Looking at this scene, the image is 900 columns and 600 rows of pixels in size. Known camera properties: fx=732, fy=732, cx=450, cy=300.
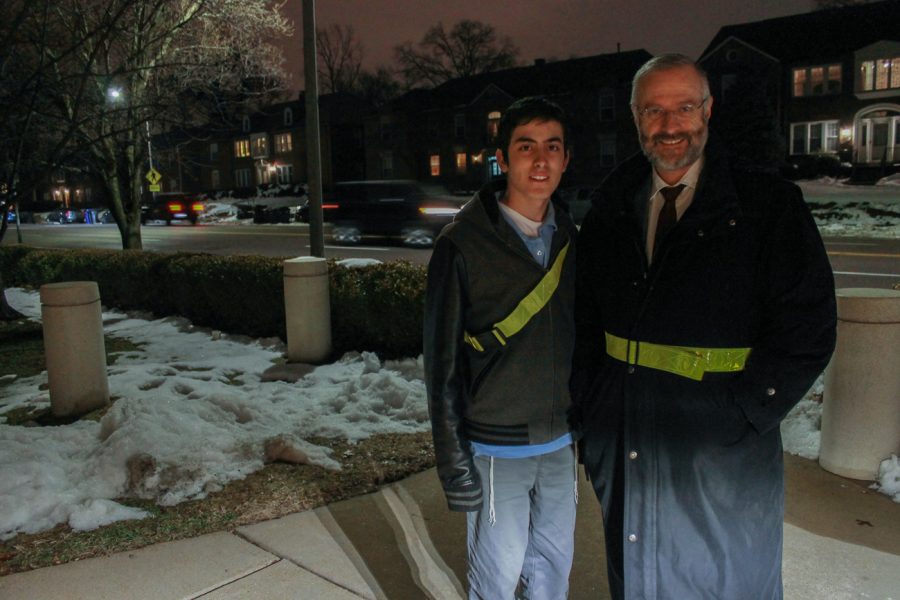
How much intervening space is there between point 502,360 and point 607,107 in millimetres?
41957

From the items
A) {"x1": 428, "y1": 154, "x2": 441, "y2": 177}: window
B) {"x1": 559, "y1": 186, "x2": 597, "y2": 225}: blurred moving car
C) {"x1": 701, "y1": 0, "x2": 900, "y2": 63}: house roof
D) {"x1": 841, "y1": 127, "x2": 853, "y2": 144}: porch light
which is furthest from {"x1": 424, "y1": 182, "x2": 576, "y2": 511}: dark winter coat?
{"x1": 428, "y1": 154, "x2": 441, "y2": 177}: window

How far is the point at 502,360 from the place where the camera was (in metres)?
2.39

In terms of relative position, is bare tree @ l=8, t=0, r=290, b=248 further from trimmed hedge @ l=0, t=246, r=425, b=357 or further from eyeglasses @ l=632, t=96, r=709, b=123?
eyeglasses @ l=632, t=96, r=709, b=123

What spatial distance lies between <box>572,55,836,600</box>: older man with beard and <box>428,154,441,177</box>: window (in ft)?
163

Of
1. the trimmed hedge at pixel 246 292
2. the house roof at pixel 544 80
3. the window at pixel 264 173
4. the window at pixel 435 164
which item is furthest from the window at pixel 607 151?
the trimmed hedge at pixel 246 292

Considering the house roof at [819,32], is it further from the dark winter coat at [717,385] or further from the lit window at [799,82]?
the dark winter coat at [717,385]

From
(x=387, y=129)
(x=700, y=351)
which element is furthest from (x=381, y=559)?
(x=387, y=129)

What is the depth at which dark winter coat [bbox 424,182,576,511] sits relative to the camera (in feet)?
7.79

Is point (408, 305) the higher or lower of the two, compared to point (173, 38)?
lower

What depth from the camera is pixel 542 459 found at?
2.47m

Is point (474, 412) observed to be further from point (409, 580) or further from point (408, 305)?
point (408, 305)

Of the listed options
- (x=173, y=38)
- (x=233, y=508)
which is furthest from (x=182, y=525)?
(x=173, y=38)

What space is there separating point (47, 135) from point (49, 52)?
1.36m

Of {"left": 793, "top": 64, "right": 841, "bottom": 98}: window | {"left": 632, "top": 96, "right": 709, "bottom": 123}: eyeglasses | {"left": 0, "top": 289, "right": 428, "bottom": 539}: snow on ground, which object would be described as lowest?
{"left": 0, "top": 289, "right": 428, "bottom": 539}: snow on ground
